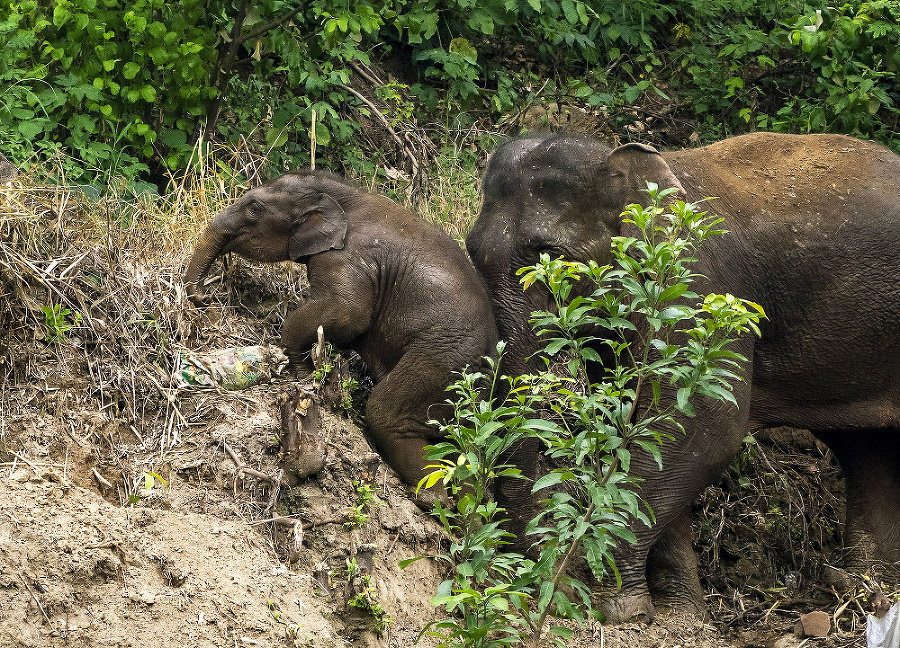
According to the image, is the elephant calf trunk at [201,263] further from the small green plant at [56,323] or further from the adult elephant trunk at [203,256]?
the small green plant at [56,323]

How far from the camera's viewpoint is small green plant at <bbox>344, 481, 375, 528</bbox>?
4.91 meters

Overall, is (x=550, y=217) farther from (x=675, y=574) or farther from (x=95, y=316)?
(x=95, y=316)

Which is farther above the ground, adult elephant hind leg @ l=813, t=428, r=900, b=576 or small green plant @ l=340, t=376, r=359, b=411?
small green plant @ l=340, t=376, r=359, b=411

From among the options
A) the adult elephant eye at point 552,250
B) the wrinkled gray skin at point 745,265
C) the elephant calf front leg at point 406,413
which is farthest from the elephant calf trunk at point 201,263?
the adult elephant eye at point 552,250

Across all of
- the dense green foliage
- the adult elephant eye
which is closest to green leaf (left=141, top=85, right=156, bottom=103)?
the dense green foliage

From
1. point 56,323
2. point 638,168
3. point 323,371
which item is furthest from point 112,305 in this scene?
point 638,168

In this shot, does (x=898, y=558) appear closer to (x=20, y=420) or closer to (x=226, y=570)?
(x=226, y=570)

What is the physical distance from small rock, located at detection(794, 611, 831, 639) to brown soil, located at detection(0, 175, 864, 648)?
6cm

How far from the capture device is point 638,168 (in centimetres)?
568

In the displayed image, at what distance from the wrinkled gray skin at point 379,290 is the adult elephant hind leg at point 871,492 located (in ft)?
7.56

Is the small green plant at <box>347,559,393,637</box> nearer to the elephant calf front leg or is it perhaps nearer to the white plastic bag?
the elephant calf front leg

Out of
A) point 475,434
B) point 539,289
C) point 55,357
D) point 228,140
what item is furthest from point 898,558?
point 228,140

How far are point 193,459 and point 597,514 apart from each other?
6.71 ft

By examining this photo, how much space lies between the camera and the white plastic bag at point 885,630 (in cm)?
498
